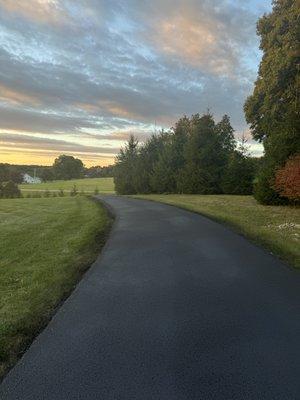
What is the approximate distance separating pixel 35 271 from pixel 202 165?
33263 mm

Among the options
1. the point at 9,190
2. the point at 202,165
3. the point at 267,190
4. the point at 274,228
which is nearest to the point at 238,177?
A: the point at 202,165

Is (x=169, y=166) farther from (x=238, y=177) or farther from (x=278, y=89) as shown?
(x=278, y=89)

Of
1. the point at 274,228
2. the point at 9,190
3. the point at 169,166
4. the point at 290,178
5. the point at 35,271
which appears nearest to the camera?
the point at 35,271

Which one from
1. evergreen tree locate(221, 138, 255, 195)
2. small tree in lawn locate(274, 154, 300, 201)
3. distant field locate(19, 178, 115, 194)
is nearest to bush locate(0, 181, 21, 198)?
distant field locate(19, 178, 115, 194)

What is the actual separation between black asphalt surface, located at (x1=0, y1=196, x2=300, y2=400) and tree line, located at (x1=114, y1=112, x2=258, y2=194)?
3073 centimetres

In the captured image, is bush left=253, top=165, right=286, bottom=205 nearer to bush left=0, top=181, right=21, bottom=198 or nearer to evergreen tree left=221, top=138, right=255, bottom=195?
evergreen tree left=221, top=138, right=255, bottom=195

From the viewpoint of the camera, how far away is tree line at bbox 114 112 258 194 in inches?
1538

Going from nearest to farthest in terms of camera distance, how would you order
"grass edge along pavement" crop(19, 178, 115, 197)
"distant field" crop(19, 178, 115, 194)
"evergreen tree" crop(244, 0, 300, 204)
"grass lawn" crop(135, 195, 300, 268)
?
"grass lawn" crop(135, 195, 300, 268) < "evergreen tree" crop(244, 0, 300, 204) < "grass edge along pavement" crop(19, 178, 115, 197) < "distant field" crop(19, 178, 115, 194)

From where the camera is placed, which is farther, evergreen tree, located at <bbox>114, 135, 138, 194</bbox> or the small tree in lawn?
evergreen tree, located at <bbox>114, 135, 138, 194</bbox>

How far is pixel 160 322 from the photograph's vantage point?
5.47 m

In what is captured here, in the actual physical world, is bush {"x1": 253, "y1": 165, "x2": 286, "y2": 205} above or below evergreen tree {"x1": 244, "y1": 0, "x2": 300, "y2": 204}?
below

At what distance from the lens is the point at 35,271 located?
348 inches

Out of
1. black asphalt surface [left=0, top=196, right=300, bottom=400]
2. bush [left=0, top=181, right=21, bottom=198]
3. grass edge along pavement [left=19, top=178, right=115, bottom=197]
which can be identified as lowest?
grass edge along pavement [left=19, top=178, right=115, bottom=197]

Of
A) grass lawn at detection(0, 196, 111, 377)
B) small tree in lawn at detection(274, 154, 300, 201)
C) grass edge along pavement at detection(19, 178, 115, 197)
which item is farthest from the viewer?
grass edge along pavement at detection(19, 178, 115, 197)
